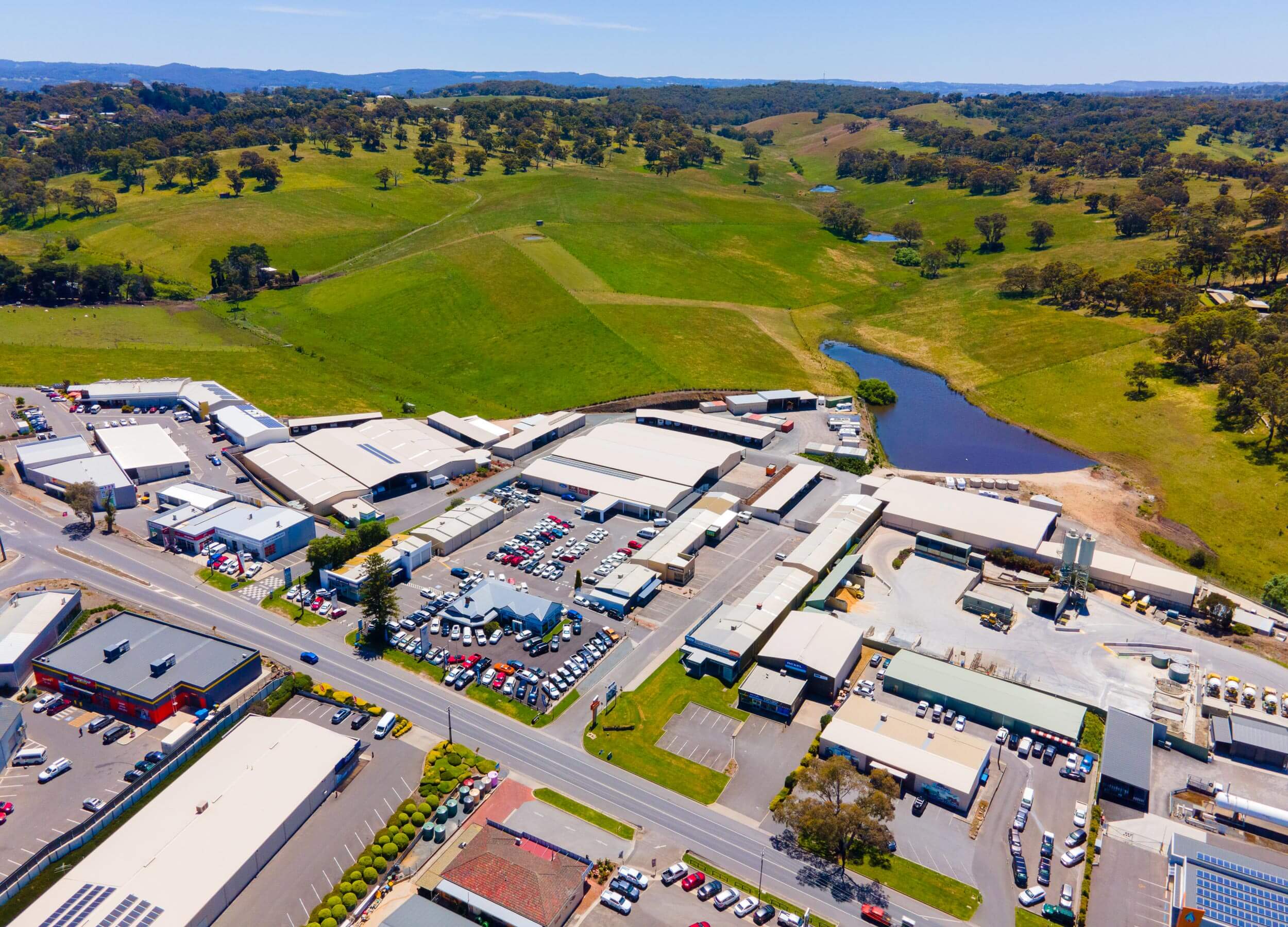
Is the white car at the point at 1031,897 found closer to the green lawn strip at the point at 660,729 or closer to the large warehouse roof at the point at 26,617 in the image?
the green lawn strip at the point at 660,729

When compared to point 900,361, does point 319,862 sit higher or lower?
lower

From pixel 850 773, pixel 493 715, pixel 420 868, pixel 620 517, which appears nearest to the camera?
pixel 420 868

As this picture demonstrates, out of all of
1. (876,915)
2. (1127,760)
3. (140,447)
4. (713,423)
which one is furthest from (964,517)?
(140,447)

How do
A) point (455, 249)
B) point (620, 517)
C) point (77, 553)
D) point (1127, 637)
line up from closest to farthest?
point (1127, 637)
point (77, 553)
point (620, 517)
point (455, 249)

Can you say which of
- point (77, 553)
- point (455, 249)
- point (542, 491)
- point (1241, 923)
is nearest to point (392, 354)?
point (455, 249)

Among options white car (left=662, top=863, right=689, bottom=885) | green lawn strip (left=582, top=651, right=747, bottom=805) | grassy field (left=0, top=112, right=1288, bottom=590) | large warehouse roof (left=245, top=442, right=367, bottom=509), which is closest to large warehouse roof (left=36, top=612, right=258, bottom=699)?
large warehouse roof (left=245, top=442, right=367, bottom=509)

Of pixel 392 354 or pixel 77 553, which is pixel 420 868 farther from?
pixel 392 354
